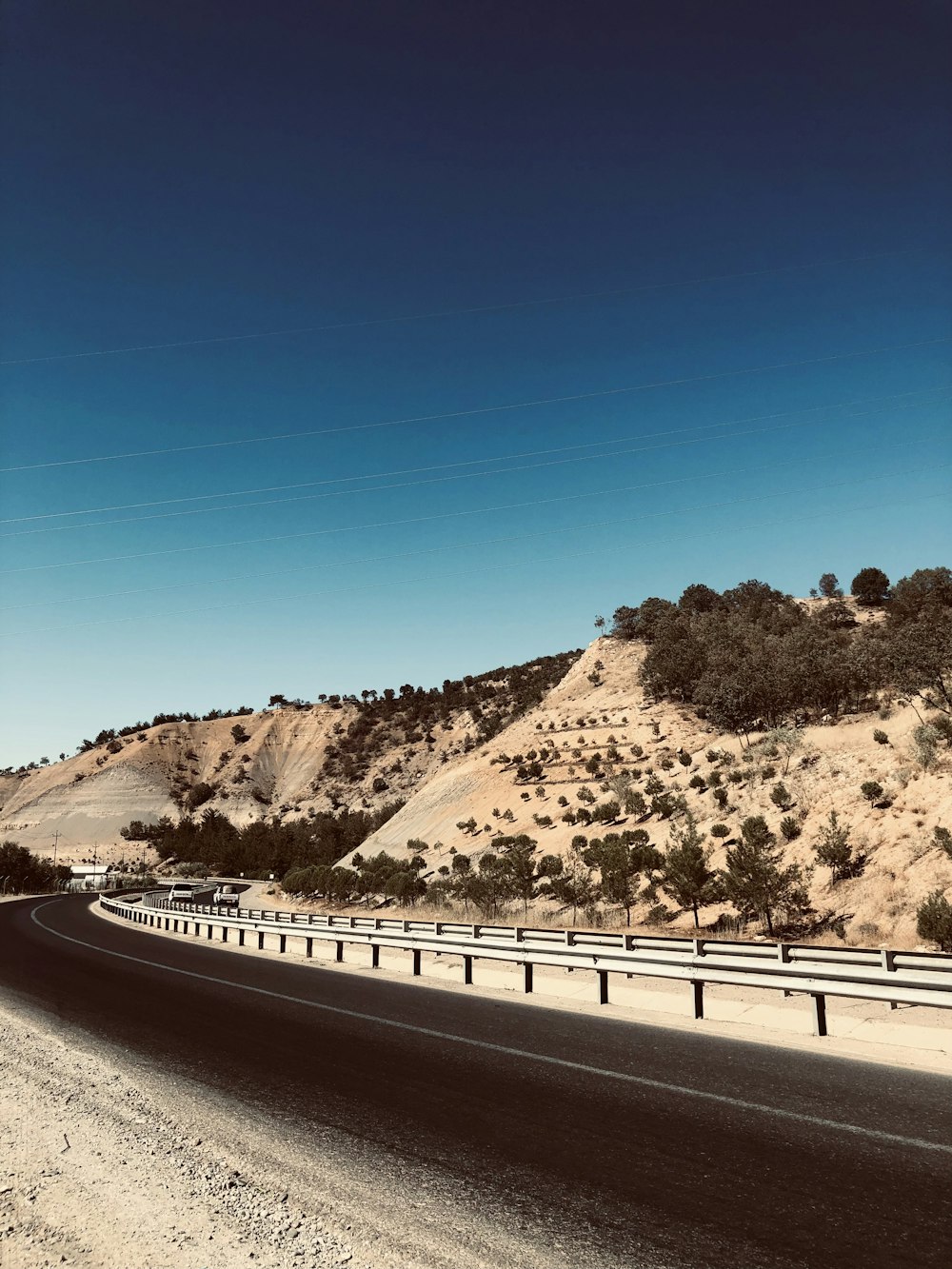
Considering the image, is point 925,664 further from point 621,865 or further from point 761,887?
point 761,887

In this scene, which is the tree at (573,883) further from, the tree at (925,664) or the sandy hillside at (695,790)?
the tree at (925,664)

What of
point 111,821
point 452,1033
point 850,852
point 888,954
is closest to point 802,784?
point 850,852

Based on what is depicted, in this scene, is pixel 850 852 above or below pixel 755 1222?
below

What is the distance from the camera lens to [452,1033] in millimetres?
10477

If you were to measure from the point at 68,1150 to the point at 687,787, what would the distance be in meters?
43.6

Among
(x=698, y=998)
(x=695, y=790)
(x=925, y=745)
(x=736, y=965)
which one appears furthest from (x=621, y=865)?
(x=736, y=965)

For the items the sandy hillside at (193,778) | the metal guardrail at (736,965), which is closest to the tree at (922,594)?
the sandy hillside at (193,778)

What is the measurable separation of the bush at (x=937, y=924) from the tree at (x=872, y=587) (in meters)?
85.2

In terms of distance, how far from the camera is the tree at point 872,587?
326 ft

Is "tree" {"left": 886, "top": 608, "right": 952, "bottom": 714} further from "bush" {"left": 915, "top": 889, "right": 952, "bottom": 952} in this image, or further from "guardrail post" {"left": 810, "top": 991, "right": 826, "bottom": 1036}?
"guardrail post" {"left": 810, "top": 991, "right": 826, "bottom": 1036}

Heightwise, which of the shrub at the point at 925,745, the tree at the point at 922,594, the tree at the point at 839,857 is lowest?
the tree at the point at 839,857

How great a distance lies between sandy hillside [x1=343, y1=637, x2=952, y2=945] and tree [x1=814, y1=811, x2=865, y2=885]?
41cm

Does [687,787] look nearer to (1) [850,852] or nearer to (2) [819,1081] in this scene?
(1) [850,852]

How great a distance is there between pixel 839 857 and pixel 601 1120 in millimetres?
25524
